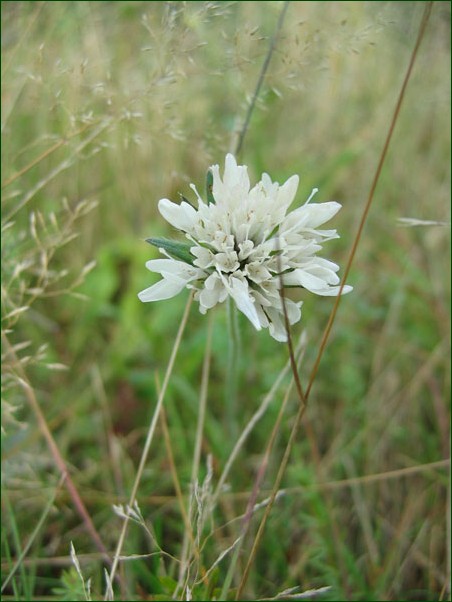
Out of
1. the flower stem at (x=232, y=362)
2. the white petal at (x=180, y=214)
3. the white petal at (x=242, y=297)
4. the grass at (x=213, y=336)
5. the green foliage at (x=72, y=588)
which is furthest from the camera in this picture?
the grass at (x=213, y=336)

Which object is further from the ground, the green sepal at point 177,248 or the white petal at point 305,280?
the green sepal at point 177,248

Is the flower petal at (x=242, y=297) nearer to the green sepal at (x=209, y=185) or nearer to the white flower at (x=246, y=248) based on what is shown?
the white flower at (x=246, y=248)

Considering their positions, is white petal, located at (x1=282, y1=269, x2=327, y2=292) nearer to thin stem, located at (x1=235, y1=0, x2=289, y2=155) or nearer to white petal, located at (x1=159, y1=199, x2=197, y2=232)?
white petal, located at (x1=159, y1=199, x2=197, y2=232)

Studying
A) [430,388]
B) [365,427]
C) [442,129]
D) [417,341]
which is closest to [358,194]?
[442,129]

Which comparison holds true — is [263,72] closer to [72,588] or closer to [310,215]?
[310,215]

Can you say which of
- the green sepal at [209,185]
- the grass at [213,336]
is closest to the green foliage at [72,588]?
the grass at [213,336]

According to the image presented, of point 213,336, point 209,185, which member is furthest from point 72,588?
point 213,336

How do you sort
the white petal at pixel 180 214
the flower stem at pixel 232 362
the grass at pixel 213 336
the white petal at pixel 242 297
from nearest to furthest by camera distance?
the white petal at pixel 242 297, the white petal at pixel 180 214, the flower stem at pixel 232 362, the grass at pixel 213 336
